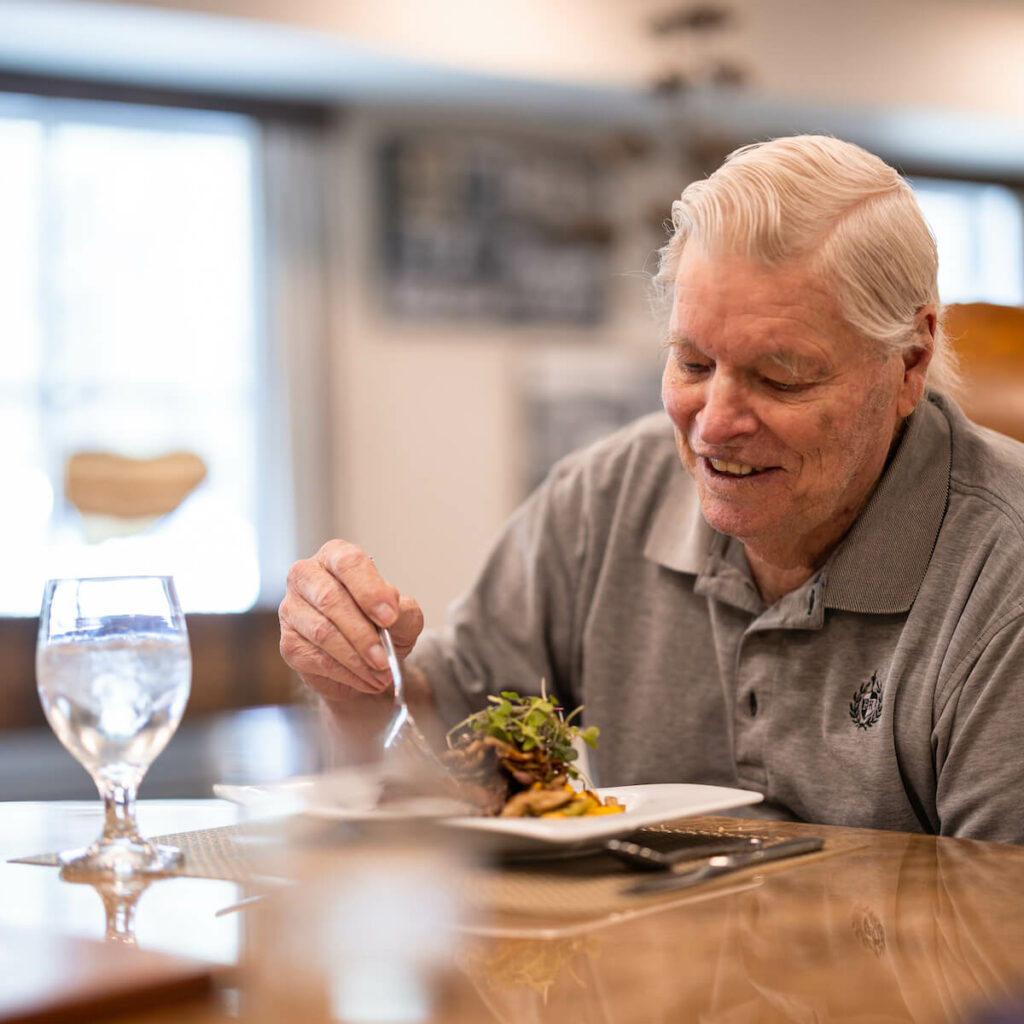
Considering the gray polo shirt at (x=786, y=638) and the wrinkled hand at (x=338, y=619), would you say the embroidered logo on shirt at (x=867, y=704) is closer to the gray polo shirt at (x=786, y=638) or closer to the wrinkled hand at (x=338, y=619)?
the gray polo shirt at (x=786, y=638)

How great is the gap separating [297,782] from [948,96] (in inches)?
236

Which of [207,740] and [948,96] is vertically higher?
[948,96]

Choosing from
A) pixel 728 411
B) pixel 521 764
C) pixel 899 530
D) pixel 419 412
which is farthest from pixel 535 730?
pixel 419 412

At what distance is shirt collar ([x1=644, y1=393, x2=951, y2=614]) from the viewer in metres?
1.43

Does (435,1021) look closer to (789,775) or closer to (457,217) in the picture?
(789,775)

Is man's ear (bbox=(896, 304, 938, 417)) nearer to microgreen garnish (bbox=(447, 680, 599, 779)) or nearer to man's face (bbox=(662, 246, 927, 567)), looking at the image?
man's face (bbox=(662, 246, 927, 567))

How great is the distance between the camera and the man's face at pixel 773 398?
1353mm

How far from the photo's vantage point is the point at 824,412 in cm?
140

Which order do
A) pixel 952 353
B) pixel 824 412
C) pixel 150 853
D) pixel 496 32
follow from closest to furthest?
pixel 150 853 < pixel 824 412 < pixel 952 353 < pixel 496 32

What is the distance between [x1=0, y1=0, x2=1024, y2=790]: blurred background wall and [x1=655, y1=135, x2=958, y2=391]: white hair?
A: 3.52 m

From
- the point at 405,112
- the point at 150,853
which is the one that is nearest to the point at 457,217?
the point at 405,112

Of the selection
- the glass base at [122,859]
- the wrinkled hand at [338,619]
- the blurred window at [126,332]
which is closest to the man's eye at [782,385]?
the wrinkled hand at [338,619]

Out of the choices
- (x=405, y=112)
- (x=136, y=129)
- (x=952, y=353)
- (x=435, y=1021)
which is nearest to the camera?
(x=435, y=1021)

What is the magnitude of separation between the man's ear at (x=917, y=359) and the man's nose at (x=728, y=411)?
0.69 ft
